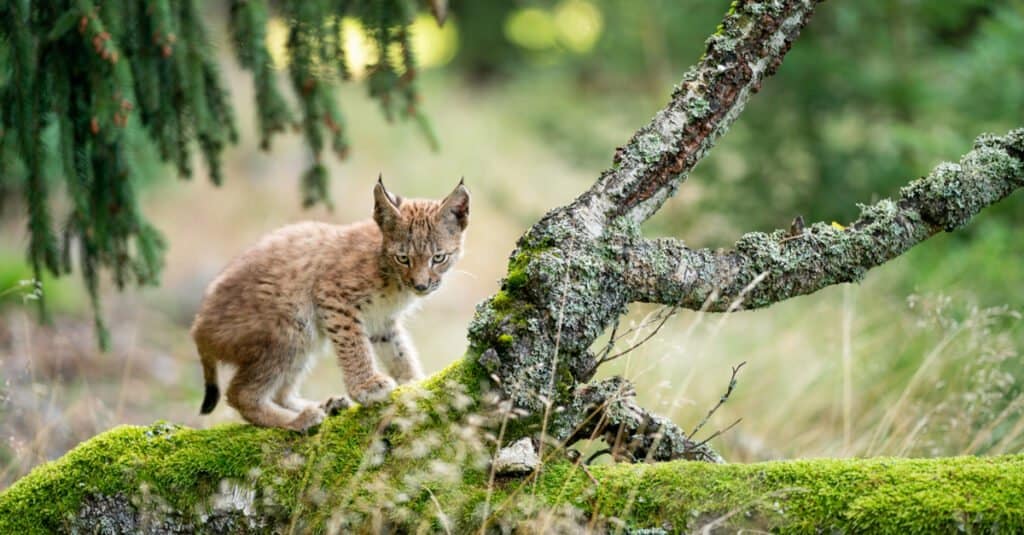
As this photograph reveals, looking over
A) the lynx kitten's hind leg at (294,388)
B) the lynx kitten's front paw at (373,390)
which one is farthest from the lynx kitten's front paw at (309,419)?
the lynx kitten's hind leg at (294,388)

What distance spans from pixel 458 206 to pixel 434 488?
67.7 inches

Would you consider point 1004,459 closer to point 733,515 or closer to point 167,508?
point 733,515

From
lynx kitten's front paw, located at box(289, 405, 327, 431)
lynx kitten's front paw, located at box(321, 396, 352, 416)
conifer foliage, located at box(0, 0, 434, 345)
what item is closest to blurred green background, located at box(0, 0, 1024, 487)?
conifer foliage, located at box(0, 0, 434, 345)

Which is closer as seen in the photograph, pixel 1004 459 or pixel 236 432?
pixel 1004 459

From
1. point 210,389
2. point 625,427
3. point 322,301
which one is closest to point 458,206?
point 322,301

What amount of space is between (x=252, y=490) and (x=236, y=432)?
304mm

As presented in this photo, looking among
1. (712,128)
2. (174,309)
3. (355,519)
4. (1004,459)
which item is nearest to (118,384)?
(174,309)

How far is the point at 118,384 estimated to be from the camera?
7.71 metres

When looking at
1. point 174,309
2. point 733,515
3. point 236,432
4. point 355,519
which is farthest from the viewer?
point 174,309

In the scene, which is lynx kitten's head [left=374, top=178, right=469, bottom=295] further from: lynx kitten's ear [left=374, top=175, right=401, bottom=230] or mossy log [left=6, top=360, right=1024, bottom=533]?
mossy log [left=6, top=360, right=1024, bottom=533]

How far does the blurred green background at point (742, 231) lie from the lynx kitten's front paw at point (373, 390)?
956 mm

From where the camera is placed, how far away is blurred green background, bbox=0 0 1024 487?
5105 mm

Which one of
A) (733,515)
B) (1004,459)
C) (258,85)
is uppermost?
(258,85)

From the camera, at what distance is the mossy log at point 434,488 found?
9.34 feet
